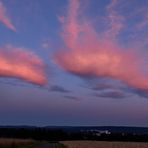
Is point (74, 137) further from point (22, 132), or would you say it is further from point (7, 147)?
point (7, 147)

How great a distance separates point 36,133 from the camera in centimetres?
12012

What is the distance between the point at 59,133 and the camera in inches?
4941

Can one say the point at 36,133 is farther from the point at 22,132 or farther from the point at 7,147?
the point at 7,147

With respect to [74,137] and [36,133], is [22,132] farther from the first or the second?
[74,137]

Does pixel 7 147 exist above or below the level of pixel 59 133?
below

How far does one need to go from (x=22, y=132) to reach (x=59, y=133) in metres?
11.8

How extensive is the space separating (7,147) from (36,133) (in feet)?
276

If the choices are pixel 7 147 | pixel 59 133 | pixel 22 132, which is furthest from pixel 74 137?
pixel 7 147

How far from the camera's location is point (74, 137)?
399 feet

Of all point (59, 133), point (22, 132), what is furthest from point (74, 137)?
point (22, 132)

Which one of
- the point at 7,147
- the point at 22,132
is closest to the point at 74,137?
the point at 22,132

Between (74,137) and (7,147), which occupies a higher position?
(74,137)

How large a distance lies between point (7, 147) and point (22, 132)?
84123 mm

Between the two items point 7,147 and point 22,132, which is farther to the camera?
point 22,132
